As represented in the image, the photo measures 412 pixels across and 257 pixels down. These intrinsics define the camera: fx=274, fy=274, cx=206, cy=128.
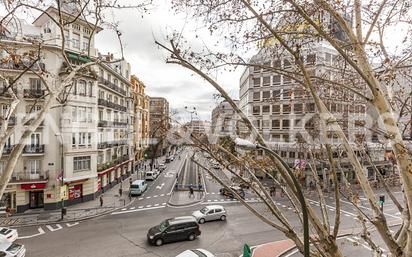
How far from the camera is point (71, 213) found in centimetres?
2314

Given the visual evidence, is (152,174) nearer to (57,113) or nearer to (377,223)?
(57,113)

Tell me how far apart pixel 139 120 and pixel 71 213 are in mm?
30929

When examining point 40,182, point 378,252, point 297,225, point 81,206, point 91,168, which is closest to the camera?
point 378,252

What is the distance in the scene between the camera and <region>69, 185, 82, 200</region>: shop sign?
26134mm

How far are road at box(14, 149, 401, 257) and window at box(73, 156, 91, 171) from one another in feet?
20.0

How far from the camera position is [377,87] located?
14.4 ft

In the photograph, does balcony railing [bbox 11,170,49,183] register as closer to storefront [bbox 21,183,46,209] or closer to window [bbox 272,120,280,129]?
storefront [bbox 21,183,46,209]

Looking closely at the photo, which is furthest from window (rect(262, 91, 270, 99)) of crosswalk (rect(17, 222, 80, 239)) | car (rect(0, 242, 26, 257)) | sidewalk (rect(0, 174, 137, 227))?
car (rect(0, 242, 26, 257))

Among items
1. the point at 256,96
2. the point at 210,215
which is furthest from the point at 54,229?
the point at 256,96

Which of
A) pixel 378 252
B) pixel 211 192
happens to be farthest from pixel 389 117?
pixel 211 192

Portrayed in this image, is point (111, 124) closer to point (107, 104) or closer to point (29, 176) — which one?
point (107, 104)

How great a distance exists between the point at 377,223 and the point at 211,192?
2879 cm

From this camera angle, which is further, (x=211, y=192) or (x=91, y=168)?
(x=211, y=192)

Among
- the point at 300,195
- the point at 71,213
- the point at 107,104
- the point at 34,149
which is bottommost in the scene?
the point at 71,213
